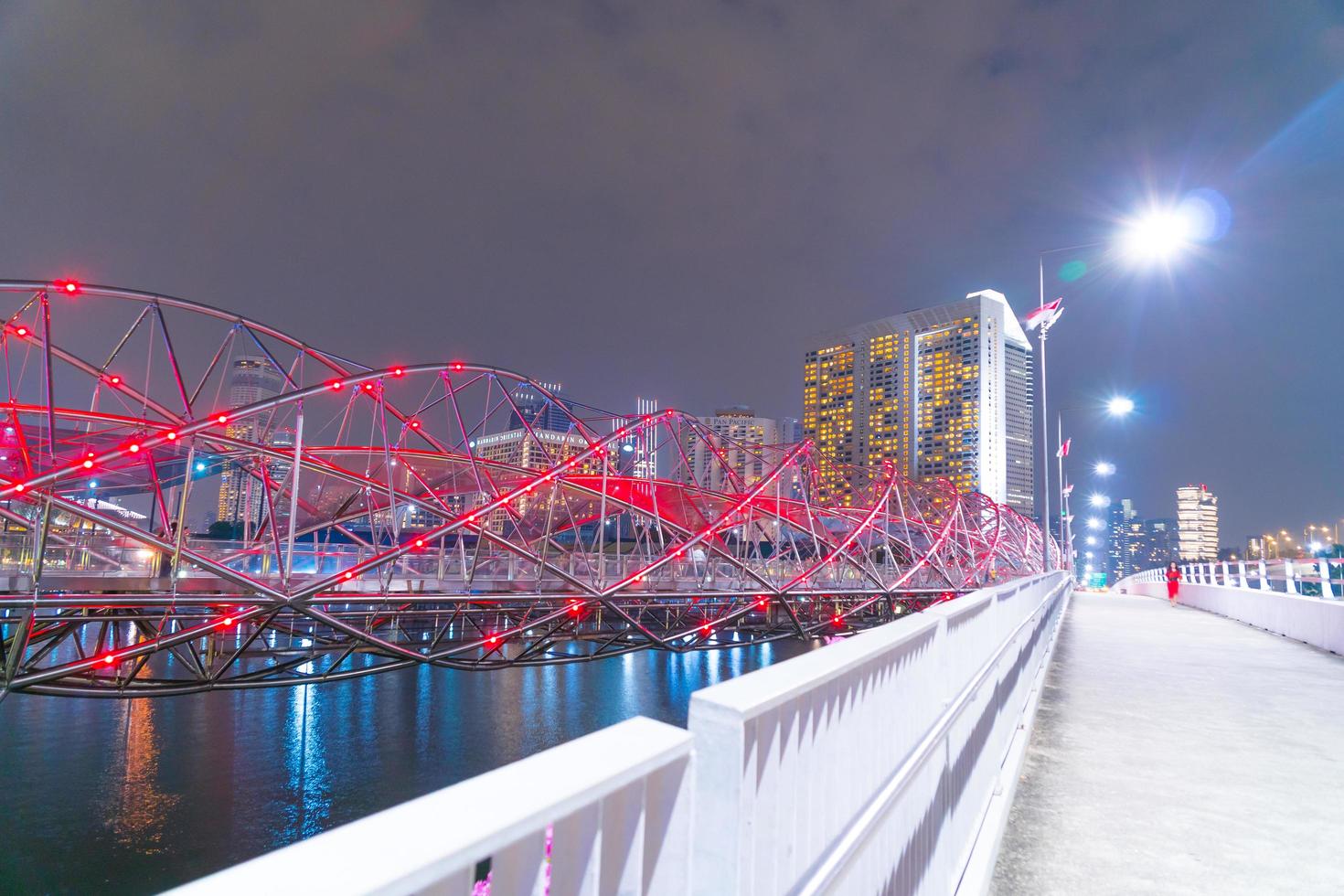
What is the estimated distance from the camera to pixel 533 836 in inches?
55.9

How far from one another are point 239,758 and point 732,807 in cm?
4884

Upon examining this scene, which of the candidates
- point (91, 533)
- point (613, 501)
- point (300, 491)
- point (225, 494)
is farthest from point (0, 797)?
point (225, 494)

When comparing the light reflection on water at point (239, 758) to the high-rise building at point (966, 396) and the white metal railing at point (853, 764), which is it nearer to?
the white metal railing at point (853, 764)

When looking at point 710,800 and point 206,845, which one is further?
point 206,845

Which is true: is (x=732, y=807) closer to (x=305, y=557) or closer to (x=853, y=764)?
(x=853, y=764)

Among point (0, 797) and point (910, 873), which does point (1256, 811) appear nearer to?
point (910, 873)

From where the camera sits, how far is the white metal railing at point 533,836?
106cm

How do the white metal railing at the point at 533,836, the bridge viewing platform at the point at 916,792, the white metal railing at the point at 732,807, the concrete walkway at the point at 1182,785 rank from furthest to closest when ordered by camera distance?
the concrete walkway at the point at 1182,785 < the bridge viewing platform at the point at 916,792 < the white metal railing at the point at 732,807 < the white metal railing at the point at 533,836

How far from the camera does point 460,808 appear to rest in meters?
1.31

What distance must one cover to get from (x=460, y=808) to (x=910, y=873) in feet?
11.2

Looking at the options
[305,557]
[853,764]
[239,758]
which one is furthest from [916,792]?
[239,758]

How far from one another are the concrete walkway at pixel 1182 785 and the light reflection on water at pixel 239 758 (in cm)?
1227

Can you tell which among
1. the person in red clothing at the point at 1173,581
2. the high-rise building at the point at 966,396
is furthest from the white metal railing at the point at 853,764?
the high-rise building at the point at 966,396

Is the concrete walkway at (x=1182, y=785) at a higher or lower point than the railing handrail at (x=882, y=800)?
lower
